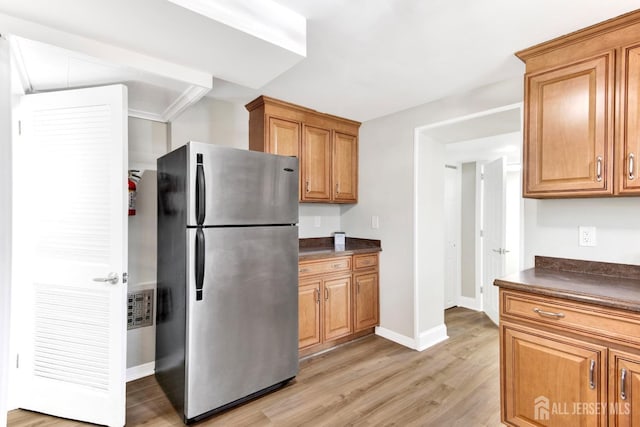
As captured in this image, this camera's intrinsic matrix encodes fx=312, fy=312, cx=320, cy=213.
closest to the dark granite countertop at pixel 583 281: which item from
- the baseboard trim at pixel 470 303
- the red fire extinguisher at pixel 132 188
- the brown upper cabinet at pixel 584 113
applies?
the brown upper cabinet at pixel 584 113

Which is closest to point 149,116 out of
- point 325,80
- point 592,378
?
point 325,80

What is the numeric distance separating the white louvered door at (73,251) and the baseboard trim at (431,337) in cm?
245

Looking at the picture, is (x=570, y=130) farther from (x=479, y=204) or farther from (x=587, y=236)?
(x=479, y=204)

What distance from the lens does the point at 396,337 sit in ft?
10.5

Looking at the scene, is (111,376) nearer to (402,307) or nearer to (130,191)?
(130,191)

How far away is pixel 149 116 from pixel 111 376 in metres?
1.91

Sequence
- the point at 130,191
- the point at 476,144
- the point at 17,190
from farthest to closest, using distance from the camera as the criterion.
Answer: the point at 476,144 < the point at 130,191 < the point at 17,190

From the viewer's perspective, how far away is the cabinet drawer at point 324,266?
2.79 meters

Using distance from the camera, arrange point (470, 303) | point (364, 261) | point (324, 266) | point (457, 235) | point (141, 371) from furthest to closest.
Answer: point (457, 235) < point (470, 303) < point (364, 261) < point (324, 266) < point (141, 371)

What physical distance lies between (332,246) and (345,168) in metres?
0.91

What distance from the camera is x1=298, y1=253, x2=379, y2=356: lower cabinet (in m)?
2.81

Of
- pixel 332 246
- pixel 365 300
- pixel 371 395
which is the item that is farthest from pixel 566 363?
pixel 332 246

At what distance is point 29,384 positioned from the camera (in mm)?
2021

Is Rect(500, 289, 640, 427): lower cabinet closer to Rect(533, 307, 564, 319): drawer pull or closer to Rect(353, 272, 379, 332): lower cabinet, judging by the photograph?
Rect(533, 307, 564, 319): drawer pull
